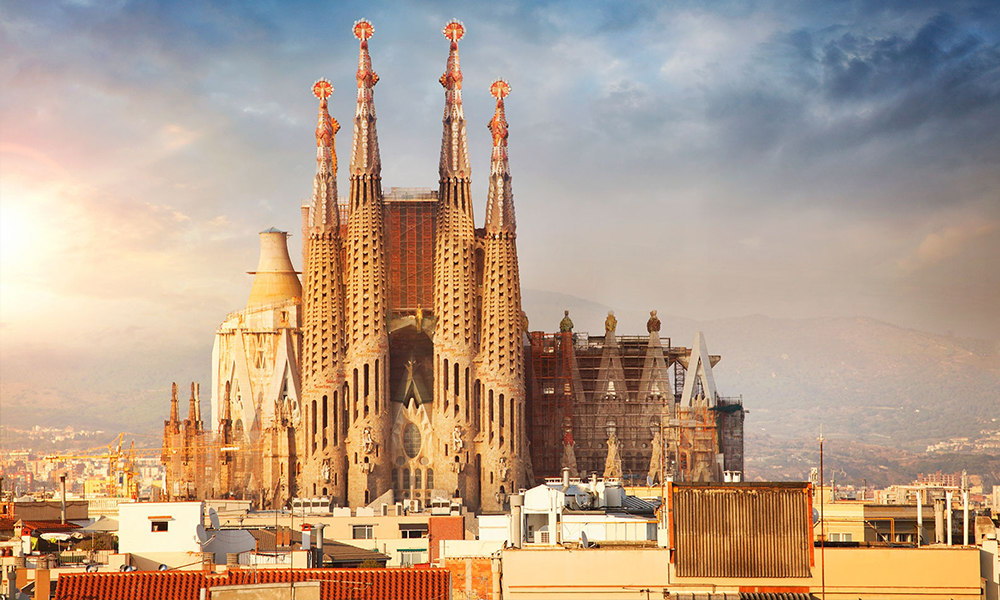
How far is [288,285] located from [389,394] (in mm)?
29656

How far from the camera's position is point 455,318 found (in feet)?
432

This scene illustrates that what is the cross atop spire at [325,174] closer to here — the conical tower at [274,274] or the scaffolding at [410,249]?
the scaffolding at [410,249]

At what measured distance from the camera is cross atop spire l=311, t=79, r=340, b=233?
138 metres

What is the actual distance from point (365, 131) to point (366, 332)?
1561cm

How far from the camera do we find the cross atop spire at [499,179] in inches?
5290

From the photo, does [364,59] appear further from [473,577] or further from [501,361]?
[473,577]

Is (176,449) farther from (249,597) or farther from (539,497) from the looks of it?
(249,597)

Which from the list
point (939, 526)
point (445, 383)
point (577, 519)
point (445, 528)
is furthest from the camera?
point (445, 383)

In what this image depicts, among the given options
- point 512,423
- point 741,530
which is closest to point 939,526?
point 741,530

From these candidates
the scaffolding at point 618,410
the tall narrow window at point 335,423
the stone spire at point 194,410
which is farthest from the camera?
the stone spire at point 194,410

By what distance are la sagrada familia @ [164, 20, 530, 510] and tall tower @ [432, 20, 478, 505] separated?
0.34 feet

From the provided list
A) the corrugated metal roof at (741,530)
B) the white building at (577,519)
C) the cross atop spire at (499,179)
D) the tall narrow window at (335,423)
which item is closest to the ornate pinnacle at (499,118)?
the cross atop spire at (499,179)

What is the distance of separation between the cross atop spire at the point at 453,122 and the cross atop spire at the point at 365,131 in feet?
17.4

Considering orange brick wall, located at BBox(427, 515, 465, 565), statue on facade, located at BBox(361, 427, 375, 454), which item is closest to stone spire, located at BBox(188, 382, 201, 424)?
statue on facade, located at BBox(361, 427, 375, 454)
